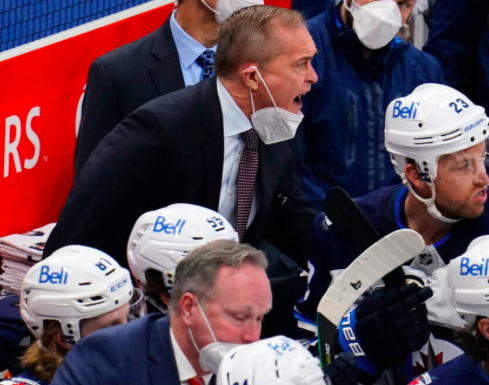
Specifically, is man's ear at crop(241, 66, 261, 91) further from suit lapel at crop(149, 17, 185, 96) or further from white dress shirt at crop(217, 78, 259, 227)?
suit lapel at crop(149, 17, 185, 96)

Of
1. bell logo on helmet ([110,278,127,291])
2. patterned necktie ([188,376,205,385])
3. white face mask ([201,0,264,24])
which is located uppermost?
white face mask ([201,0,264,24])

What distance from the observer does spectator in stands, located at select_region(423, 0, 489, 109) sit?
20.0 feet

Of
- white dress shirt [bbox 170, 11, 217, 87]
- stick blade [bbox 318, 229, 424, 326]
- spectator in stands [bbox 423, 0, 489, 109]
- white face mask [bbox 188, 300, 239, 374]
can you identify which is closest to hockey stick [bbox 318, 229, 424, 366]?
stick blade [bbox 318, 229, 424, 326]

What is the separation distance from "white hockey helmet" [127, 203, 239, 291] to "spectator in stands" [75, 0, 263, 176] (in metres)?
0.91

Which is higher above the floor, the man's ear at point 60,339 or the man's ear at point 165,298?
the man's ear at point 165,298

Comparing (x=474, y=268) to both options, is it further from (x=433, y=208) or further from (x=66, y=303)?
(x=66, y=303)

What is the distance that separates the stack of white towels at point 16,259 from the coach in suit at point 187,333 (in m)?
1.55

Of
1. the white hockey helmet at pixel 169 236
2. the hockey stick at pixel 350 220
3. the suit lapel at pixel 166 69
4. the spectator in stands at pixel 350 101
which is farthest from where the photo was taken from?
the spectator in stands at pixel 350 101

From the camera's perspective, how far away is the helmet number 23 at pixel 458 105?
4.11 m

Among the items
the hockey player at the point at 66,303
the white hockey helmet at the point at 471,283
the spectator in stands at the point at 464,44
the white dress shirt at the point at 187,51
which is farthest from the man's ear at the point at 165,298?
the spectator in stands at the point at 464,44

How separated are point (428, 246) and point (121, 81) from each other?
1.50 metres

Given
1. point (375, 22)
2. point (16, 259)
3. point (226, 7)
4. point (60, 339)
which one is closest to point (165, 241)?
point (60, 339)

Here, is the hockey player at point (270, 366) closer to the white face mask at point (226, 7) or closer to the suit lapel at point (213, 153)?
the suit lapel at point (213, 153)

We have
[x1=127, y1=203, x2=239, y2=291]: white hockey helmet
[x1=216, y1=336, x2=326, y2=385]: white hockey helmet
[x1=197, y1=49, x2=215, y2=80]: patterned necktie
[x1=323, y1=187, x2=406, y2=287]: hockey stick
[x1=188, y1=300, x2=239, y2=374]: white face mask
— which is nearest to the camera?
[x1=216, y1=336, x2=326, y2=385]: white hockey helmet
